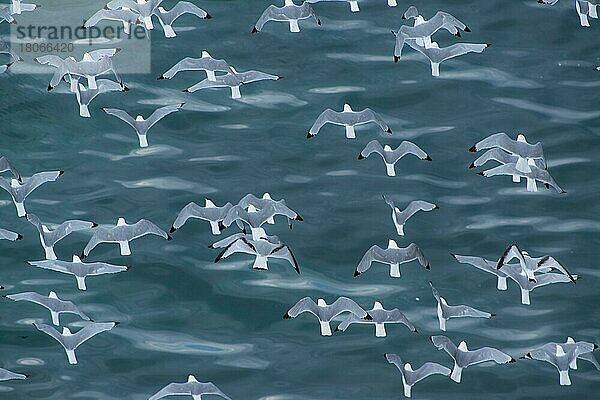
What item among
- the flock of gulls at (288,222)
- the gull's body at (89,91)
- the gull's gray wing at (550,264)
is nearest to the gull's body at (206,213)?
the flock of gulls at (288,222)

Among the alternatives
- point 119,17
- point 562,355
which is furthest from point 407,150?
point 119,17

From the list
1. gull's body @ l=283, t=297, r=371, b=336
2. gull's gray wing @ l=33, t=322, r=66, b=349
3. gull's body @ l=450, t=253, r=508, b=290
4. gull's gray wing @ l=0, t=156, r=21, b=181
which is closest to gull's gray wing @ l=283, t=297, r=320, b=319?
gull's body @ l=283, t=297, r=371, b=336

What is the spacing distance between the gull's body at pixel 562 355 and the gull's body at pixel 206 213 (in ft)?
1.52

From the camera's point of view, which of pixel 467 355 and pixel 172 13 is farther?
pixel 172 13

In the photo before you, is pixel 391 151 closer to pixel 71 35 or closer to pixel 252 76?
pixel 252 76

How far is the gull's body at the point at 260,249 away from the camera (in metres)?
1.29

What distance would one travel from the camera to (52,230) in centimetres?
131

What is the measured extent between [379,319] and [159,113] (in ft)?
1.40

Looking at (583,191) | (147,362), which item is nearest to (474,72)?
(583,191)

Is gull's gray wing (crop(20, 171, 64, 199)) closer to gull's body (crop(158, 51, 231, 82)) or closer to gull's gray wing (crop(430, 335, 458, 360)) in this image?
gull's body (crop(158, 51, 231, 82))

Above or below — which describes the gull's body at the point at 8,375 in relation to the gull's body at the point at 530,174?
below

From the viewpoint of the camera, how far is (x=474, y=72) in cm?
138

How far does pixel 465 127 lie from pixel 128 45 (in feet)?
1.66

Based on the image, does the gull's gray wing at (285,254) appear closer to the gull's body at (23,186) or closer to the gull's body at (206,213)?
the gull's body at (206,213)
